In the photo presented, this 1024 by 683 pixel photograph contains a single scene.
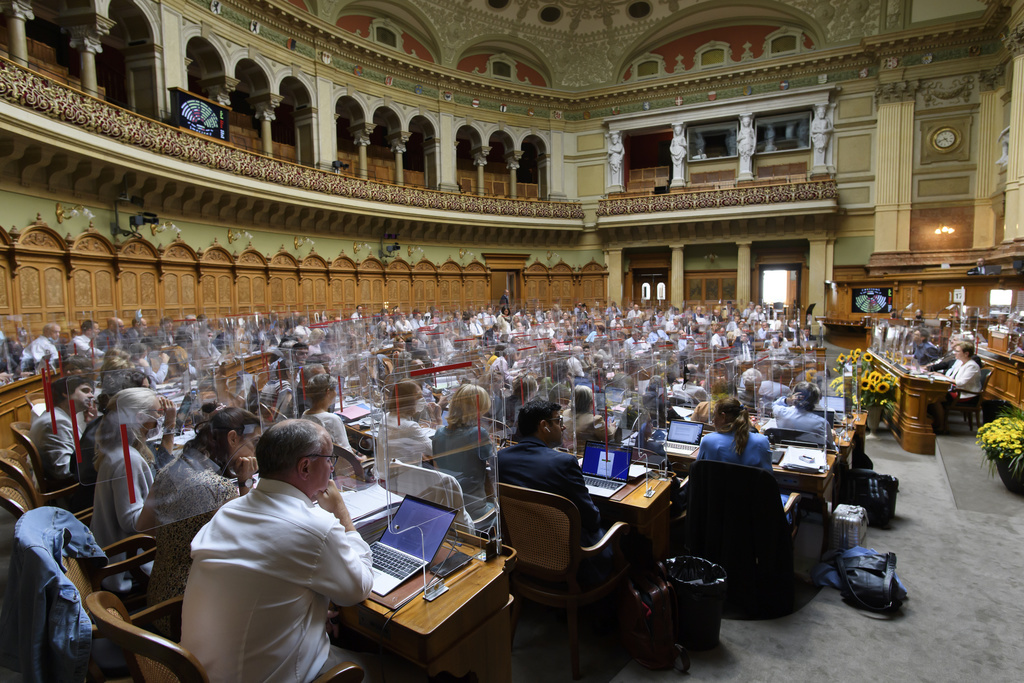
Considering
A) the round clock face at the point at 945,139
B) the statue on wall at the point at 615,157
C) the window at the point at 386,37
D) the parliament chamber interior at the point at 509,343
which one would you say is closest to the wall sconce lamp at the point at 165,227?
the parliament chamber interior at the point at 509,343

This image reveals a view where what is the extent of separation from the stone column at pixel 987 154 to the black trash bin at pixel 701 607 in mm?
20185

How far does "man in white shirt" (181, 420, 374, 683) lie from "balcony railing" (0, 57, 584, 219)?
35.0ft

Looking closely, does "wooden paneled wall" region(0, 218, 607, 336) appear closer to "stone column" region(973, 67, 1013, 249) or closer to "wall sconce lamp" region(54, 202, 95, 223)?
"wall sconce lamp" region(54, 202, 95, 223)

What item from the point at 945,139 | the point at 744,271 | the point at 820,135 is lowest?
the point at 744,271

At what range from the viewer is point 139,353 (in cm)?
656

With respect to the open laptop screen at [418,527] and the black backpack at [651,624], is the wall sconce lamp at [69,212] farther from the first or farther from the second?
the black backpack at [651,624]

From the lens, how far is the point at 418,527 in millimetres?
2309

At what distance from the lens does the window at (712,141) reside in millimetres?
21734

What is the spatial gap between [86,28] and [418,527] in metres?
14.3

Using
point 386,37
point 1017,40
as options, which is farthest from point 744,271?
point 386,37

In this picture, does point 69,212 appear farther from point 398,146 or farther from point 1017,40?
point 1017,40

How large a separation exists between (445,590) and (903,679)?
2.57m

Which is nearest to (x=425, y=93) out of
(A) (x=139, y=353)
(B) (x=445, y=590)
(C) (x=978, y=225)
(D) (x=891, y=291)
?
(A) (x=139, y=353)

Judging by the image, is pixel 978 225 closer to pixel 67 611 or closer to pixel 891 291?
pixel 891 291
